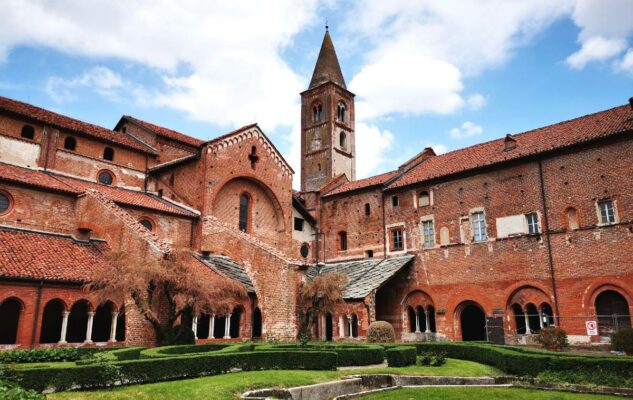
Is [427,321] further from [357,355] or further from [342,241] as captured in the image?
[357,355]

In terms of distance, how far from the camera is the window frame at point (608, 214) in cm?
2416

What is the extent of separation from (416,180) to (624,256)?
12.8 metres

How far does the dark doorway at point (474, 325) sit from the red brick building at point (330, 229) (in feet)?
0.42

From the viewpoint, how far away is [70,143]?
2917 centimetres

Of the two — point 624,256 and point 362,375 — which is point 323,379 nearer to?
point 362,375

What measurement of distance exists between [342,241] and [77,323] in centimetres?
1940

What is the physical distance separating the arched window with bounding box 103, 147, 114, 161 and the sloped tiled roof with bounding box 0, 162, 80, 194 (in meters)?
4.44

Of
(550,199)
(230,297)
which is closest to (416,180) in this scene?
(550,199)

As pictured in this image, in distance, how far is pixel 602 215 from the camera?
24562 millimetres

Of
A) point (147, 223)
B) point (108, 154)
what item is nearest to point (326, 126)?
point (108, 154)

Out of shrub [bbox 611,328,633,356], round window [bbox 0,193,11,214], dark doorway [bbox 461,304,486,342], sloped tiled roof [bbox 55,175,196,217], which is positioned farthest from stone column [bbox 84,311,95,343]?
dark doorway [bbox 461,304,486,342]

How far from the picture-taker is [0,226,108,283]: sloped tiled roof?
19078mm

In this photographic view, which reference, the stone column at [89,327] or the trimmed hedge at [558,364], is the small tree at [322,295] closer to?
the trimmed hedge at [558,364]

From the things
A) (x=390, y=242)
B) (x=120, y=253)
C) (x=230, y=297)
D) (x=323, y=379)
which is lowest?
(x=323, y=379)
